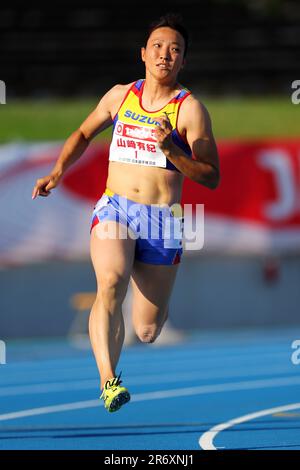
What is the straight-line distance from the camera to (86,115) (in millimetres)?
22203

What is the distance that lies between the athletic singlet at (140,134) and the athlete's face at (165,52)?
0.16 metres

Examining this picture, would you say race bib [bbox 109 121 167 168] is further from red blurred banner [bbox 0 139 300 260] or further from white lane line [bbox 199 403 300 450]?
red blurred banner [bbox 0 139 300 260]

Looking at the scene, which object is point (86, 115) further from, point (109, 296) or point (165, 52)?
point (109, 296)

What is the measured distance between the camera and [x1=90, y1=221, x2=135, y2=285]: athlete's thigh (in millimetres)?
6398

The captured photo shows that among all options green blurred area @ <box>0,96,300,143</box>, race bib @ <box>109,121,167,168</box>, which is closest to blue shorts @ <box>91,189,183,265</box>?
race bib @ <box>109,121,167,168</box>

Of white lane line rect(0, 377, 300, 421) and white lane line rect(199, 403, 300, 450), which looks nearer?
white lane line rect(199, 403, 300, 450)

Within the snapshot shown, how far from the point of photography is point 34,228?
13883 mm

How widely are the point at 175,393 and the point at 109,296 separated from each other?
330cm

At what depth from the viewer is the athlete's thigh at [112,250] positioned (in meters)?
6.40

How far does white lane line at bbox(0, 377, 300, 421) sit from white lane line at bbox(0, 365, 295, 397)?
50cm

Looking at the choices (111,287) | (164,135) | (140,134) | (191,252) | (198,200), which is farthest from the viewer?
(191,252)

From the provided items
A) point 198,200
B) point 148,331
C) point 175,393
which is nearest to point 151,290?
point 148,331
